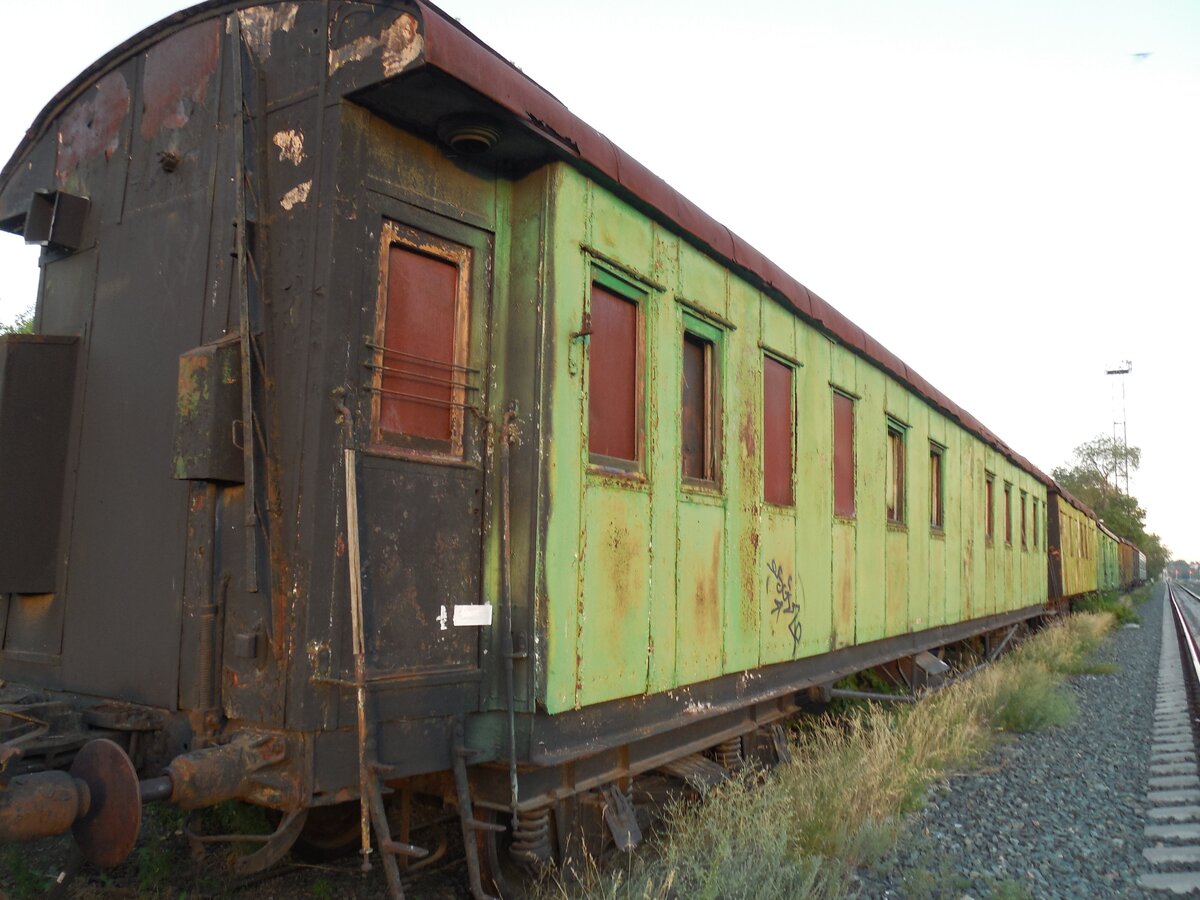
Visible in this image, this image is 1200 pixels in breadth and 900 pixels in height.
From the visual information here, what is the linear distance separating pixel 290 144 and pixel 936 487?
902cm

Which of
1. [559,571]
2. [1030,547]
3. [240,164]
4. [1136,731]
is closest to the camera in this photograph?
[240,164]

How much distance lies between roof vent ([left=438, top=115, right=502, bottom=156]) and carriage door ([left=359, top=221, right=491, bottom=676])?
0.35 metres

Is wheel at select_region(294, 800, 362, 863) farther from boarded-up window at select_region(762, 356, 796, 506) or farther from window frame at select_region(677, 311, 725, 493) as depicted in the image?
boarded-up window at select_region(762, 356, 796, 506)

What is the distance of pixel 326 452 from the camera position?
339cm

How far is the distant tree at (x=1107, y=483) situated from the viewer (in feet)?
220

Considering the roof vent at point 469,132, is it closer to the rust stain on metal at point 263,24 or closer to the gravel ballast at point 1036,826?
the rust stain on metal at point 263,24

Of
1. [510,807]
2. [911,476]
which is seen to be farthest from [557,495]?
[911,476]

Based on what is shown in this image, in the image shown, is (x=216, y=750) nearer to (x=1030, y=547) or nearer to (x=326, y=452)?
(x=326, y=452)

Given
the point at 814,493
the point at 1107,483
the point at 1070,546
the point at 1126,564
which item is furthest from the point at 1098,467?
the point at 814,493

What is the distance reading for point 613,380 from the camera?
4578 mm

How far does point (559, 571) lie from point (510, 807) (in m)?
0.99

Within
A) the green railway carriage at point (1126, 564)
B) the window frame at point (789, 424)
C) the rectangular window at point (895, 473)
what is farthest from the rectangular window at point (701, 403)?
the green railway carriage at point (1126, 564)

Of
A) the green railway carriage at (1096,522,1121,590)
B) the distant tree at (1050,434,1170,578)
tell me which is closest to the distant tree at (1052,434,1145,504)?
the distant tree at (1050,434,1170,578)

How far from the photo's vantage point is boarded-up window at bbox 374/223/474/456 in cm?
363
